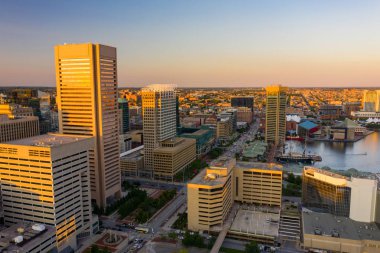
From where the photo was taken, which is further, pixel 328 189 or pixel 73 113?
pixel 73 113

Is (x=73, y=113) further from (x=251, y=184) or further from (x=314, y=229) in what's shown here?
(x=314, y=229)

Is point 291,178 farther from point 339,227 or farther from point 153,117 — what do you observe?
point 153,117

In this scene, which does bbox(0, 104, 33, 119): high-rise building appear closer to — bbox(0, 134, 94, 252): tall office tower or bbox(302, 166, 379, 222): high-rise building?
bbox(0, 134, 94, 252): tall office tower

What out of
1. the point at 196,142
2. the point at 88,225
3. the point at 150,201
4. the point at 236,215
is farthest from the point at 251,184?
the point at 196,142

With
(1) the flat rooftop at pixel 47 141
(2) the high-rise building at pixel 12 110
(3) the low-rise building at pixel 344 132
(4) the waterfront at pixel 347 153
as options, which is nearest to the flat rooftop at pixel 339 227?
(4) the waterfront at pixel 347 153

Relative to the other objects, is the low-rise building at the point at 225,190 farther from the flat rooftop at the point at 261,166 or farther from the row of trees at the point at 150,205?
the row of trees at the point at 150,205

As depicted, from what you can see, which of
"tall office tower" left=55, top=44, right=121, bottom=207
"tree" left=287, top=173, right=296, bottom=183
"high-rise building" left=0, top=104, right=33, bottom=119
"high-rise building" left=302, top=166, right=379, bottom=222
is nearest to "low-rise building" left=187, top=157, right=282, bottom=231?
"high-rise building" left=302, top=166, right=379, bottom=222
